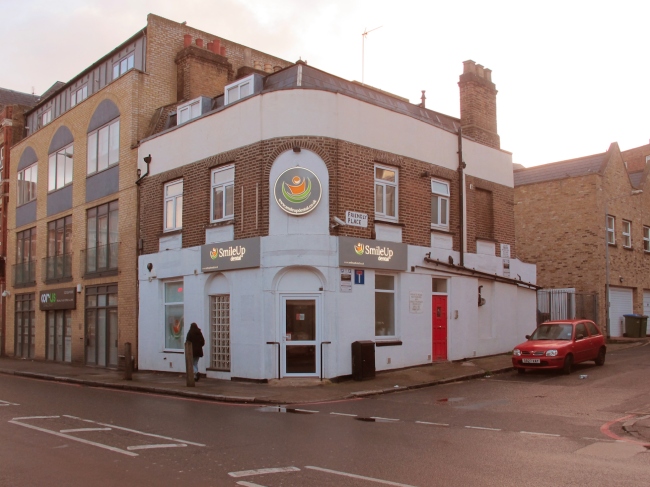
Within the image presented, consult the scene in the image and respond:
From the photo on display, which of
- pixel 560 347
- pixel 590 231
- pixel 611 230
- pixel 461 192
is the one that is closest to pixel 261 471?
pixel 560 347

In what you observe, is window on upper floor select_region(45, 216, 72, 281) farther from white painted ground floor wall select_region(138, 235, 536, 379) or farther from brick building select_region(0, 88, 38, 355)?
white painted ground floor wall select_region(138, 235, 536, 379)

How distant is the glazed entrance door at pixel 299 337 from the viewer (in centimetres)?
1672

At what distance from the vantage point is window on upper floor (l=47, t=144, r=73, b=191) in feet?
90.6

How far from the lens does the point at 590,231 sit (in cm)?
2925

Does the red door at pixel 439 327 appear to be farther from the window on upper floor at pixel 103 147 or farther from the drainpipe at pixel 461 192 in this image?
the window on upper floor at pixel 103 147

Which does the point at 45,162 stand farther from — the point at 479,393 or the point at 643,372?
the point at 643,372

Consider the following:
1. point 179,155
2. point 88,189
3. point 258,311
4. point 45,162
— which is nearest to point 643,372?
point 258,311

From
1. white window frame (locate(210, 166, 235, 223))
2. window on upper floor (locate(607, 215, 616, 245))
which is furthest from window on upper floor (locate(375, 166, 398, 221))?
window on upper floor (locate(607, 215, 616, 245))

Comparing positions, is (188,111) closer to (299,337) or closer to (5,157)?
(299,337)

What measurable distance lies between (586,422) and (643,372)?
7730 millimetres

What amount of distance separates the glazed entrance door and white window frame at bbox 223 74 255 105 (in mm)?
6356

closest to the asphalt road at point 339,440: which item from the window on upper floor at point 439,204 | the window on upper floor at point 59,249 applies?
the window on upper floor at point 439,204

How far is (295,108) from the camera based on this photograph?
17.3 m

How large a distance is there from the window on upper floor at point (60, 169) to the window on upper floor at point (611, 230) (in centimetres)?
2442
